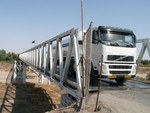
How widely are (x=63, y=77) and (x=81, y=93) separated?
6.03ft

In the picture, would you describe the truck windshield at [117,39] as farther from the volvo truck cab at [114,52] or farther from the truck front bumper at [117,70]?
the truck front bumper at [117,70]

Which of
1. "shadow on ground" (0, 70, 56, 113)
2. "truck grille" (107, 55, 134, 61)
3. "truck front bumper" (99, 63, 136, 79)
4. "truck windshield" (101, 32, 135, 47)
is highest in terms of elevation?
"truck windshield" (101, 32, 135, 47)

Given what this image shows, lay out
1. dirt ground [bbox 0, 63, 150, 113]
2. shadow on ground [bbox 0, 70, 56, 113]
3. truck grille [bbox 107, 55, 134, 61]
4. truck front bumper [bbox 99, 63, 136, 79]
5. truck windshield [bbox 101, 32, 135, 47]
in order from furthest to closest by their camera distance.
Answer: shadow on ground [bbox 0, 70, 56, 113] → truck windshield [bbox 101, 32, 135, 47] → truck grille [bbox 107, 55, 134, 61] → truck front bumper [bbox 99, 63, 136, 79] → dirt ground [bbox 0, 63, 150, 113]

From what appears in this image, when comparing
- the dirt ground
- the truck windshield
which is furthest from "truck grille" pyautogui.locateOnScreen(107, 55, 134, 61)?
the dirt ground

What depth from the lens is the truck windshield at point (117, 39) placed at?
22.1 feet

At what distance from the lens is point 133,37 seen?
7.45 metres

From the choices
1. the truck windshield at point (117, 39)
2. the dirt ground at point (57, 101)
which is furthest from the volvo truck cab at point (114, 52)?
the dirt ground at point (57, 101)

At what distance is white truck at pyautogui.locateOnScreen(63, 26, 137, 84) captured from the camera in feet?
21.1

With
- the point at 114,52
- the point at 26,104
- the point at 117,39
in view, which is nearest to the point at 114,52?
the point at 114,52

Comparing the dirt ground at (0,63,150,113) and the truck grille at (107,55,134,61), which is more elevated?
the truck grille at (107,55,134,61)

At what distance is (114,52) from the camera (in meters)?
6.58

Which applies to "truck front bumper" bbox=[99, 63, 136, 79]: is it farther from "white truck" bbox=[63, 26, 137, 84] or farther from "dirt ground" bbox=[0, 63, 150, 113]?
"dirt ground" bbox=[0, 63, 150, 113]

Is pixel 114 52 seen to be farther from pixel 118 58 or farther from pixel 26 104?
pixel 26 104

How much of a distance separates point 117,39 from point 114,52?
73cm
